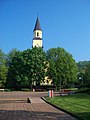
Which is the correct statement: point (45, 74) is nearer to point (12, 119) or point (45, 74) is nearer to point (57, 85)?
point (57, 85)

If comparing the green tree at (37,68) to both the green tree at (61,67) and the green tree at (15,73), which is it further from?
the green tree at (15,73)

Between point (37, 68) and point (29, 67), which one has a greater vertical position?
point (29, 67)

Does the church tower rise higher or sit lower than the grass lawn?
higher

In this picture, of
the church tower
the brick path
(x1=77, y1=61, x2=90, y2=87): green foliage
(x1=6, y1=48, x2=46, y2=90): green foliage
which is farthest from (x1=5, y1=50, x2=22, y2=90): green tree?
the brick path

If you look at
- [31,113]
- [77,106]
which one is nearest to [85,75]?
[77,106]

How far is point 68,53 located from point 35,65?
1049 cm

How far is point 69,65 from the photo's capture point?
71562 millimetres

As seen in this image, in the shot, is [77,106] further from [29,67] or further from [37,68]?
[29,67]

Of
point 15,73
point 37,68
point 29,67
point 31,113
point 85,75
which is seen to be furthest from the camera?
point 85,75

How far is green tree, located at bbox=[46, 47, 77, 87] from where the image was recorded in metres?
69.9

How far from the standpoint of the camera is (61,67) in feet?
230

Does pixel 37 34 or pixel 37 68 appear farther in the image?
pixel 37 34

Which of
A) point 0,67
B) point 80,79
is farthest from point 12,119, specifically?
point 80,79

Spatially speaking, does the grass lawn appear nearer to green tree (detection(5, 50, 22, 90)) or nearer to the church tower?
green tree (detection(5, 50, 22, 90))
